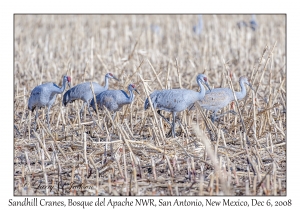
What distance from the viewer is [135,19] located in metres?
14.4

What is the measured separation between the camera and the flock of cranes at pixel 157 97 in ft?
21.7

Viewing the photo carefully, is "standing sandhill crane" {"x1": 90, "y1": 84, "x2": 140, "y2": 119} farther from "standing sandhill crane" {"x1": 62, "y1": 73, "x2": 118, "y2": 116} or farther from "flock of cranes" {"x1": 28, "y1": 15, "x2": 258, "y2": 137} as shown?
"standing sandhill crane" {"x1": 62, "y1": 73, "x2": 118, "y2": 116}

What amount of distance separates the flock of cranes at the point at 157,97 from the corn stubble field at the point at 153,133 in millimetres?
142

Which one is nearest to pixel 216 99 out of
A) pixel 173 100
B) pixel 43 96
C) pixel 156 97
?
pixel 173 100

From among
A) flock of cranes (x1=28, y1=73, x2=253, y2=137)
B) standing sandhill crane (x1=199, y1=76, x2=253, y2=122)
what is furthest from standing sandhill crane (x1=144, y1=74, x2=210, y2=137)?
standing sandhill crane (x1=199, y1=76, x2=253, y2=122)

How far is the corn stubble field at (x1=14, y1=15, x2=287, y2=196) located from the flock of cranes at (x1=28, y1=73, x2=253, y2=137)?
142 millimetres

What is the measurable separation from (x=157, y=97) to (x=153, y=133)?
0.63 metres

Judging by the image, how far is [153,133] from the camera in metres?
6.15

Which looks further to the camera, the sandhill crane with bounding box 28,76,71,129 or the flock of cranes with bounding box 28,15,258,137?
Result: the sandhill crane with bounding box 28,76,71,129

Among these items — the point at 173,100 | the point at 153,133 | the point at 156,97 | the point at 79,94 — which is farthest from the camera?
the point at 79,94

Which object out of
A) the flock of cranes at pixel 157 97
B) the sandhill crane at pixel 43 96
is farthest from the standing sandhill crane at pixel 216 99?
the sandhill crane at pixel 43 96

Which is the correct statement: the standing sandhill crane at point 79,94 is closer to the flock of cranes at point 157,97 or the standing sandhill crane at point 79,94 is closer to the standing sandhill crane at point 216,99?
the flock of cranes at point 157,97

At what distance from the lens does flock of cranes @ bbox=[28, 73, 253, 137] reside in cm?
660

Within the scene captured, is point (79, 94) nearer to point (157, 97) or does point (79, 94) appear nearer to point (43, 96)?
point (43, 96)
